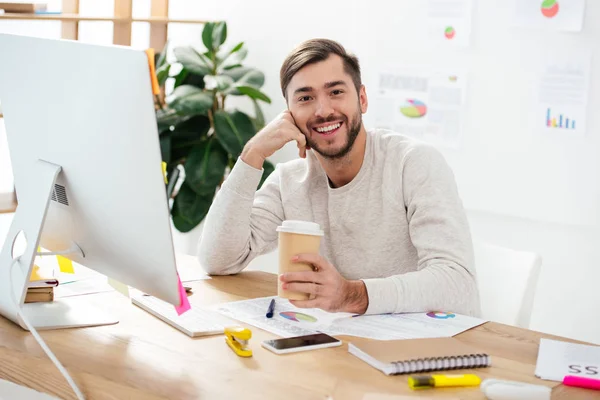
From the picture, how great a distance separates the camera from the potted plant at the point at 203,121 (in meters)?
3.77

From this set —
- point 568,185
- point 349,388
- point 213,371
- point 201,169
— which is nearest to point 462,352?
point 349,388

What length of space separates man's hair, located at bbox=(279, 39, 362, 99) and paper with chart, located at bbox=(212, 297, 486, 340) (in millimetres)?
698

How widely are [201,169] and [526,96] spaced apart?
145 centimetres

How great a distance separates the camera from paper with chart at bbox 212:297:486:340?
1.58 m

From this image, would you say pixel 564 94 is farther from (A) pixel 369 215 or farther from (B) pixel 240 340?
(B) pixel 240 340

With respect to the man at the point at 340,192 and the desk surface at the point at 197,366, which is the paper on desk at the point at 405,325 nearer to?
the desk surface at the point at 197,366

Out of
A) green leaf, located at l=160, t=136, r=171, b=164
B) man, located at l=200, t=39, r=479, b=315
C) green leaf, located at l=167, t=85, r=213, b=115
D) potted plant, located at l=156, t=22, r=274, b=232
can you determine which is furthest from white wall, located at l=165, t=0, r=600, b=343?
man, located at l=200, t=39, r=479, b=315

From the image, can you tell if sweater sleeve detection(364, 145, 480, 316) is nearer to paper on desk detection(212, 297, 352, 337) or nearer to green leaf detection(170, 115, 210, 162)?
paper on desk detection(212, 297, 352, 337)

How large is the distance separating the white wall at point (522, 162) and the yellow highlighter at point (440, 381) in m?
2.01

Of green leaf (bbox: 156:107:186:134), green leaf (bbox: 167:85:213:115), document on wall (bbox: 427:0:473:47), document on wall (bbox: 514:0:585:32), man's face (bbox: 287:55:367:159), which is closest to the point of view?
man's face (bbox: 287:55:367:159)

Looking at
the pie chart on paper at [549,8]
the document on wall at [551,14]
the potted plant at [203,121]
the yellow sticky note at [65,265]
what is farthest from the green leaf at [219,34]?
the yellow sticky note at [65,265]

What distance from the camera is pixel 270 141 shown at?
216 cm

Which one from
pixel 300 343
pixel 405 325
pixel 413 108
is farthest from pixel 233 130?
pixel 300 343

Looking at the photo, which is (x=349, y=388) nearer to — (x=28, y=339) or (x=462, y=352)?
(x=462, y=352)
